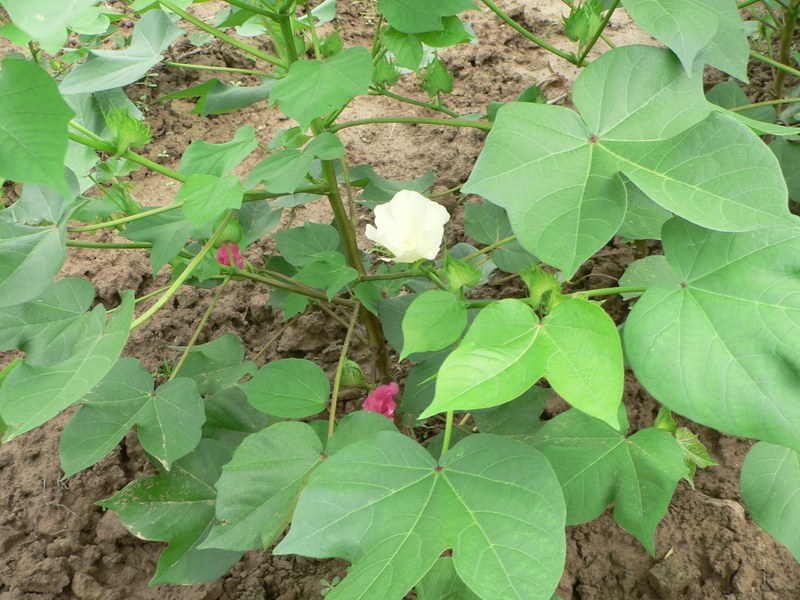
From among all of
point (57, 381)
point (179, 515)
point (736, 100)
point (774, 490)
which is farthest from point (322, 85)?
point (736, 100)

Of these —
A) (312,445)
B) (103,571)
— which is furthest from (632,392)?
(103,571)

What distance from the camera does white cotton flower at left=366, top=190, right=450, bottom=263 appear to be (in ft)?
2.76

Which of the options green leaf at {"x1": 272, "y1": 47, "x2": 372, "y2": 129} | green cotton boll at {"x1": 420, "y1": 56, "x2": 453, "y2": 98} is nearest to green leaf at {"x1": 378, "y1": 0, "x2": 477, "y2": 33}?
green leaf at {"x1": 272, "y1": 47, "x2": 372, "y2": 129}

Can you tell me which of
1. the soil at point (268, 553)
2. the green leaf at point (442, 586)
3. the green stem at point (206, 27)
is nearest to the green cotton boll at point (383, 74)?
the green stem at point (206, 27)

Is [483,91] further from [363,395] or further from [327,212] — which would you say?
[363,395]

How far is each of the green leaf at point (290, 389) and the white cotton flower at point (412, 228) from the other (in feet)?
0.84

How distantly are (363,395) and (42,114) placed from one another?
40.4 inches

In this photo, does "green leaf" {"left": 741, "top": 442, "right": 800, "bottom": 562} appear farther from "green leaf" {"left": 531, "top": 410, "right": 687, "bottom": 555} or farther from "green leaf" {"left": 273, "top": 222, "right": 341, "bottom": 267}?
"green leaf" {"left": 273, "top": 222, "right": 341, "bottom": 267}

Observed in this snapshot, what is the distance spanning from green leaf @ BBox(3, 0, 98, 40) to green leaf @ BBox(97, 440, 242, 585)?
0.80 meters

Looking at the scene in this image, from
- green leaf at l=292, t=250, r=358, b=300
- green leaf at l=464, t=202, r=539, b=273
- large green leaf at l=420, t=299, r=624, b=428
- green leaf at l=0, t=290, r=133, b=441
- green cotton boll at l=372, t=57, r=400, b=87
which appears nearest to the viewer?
large green leaf at l=420, t=299, r=624, b=428

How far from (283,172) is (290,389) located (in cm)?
35

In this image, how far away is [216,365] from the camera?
1.24 m

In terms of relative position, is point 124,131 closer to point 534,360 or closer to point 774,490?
point 534,360

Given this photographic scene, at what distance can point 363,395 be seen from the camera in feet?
4.92
